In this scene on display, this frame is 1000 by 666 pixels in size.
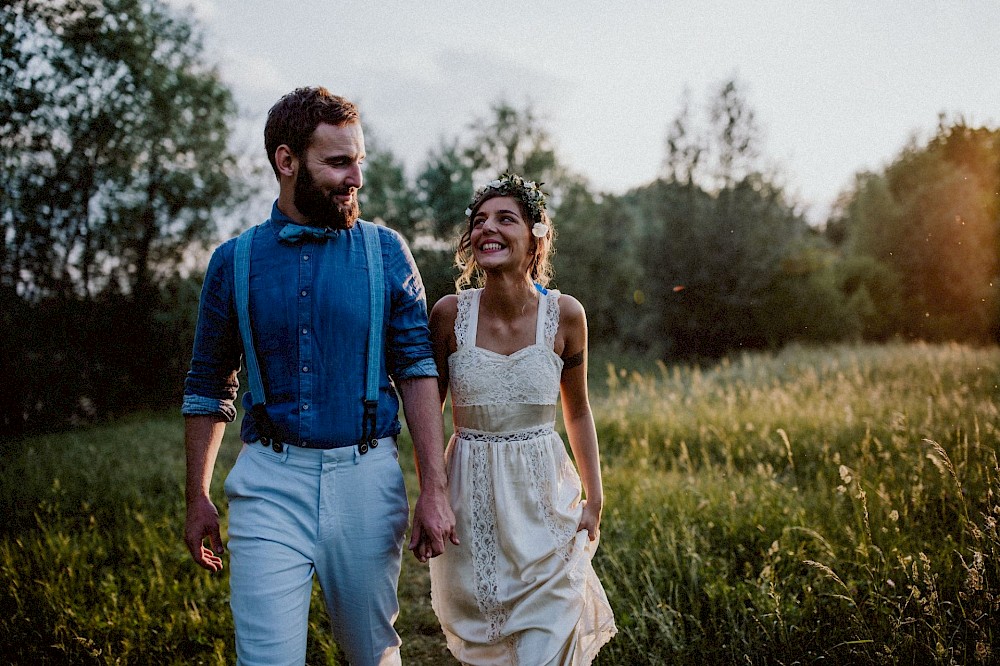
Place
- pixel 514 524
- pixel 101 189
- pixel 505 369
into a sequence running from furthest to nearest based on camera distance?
pixel 101 189 → pixel 505 369 → pixel 514 524

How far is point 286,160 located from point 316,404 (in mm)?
847

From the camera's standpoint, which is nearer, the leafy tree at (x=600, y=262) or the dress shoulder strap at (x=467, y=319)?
the dress shoulder strap at (x=467, y=319)

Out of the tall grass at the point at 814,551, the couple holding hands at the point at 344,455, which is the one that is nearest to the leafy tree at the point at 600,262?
the tall grass at the point at 814,551

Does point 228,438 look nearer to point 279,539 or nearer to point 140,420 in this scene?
point 140,420

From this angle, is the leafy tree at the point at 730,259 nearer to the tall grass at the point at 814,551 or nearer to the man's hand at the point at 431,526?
the tall grass at the point at 814,551

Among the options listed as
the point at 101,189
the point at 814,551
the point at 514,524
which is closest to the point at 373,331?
the point at 514,524

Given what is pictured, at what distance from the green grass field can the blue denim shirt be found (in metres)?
1.76

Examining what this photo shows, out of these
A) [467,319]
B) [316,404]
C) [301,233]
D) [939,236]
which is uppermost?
[939,236]

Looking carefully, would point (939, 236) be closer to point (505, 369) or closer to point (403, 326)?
point (505, 369)

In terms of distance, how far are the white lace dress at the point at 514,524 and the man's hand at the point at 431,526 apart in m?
0.48

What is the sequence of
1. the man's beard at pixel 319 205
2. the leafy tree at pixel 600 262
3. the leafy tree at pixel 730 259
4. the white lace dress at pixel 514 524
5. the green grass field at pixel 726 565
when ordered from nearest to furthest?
the man's beard at pixel 319 205 < the white lace dress at pixel 514 524 < the green grass field at pixel 726 565 < the leafy tree at pixel 730 259 < the leafy tree at pixel 600 262

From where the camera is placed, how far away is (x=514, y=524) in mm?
2582

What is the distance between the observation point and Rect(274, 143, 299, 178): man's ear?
2.21m

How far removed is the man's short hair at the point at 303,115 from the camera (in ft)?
7.06
